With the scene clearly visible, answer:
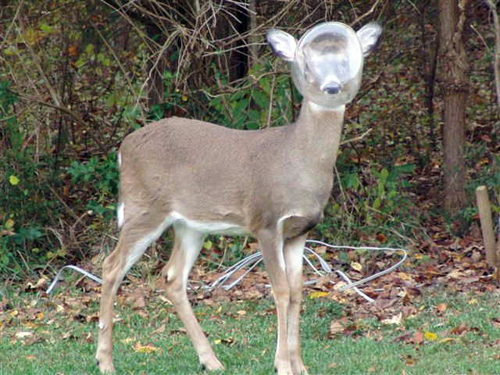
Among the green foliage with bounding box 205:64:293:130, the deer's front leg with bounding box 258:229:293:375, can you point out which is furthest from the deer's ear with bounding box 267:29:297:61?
the green foliage with bounding box 205:64:293:130

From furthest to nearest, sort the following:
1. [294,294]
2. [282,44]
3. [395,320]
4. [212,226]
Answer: [395,320] < [212,226] < [294,294] < [282,44]

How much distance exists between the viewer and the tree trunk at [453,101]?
10.2 meters

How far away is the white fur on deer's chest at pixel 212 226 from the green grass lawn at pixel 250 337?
828 mm

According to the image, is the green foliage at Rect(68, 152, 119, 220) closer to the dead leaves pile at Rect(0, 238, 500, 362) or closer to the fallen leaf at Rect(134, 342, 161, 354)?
the dead leaves pile at Rect(0, 238, 500, 362)

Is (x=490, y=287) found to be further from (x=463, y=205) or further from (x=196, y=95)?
Result: (x=196, y=95)

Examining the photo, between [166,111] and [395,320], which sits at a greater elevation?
[166,111]

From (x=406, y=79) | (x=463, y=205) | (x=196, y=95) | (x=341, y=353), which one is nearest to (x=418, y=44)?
(x=406, y=79)

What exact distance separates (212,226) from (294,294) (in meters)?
0.68

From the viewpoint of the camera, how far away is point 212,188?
6473mm

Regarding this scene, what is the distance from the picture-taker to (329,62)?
585 cm

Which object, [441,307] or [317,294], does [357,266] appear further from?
[441,307]

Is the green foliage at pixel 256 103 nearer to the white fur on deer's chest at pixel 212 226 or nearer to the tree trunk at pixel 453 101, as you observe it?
the tree trunk at pixel 453 101

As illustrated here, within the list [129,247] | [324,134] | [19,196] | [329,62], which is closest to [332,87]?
[329,62]

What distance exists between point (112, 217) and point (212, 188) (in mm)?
3504
